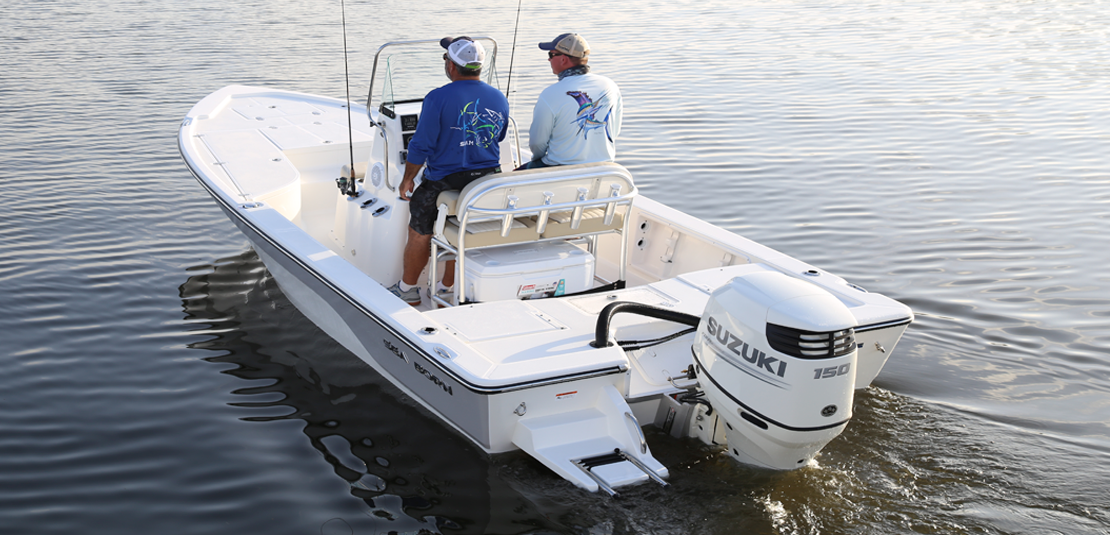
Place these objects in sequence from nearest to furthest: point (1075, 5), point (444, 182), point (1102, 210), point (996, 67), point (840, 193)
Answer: point (444, 182)
point (1102, 210)
point (840, 193)
point (996, 67)
point (1075, 5)

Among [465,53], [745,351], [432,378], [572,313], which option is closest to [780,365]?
[745,351]

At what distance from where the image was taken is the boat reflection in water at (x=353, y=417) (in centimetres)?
337

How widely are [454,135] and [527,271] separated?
705 millimetres

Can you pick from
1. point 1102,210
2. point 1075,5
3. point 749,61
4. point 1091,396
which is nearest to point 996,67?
point 749,61

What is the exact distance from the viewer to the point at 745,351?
9.92 ft

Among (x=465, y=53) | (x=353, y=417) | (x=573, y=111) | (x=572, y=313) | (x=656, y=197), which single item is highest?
(x=465, y=53)

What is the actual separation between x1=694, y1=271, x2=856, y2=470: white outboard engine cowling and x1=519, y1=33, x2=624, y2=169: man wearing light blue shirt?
53.2 inches

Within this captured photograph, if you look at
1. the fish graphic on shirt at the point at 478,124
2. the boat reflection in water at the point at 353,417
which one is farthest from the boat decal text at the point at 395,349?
the fish graphic on shirt at the point at 478,124

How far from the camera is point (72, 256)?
232 inches

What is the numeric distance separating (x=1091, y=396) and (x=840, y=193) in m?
3.60

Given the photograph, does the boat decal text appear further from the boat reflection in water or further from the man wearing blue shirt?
the man wearing blue shirt

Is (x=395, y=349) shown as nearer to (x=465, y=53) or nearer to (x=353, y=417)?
(x=353, y=417)

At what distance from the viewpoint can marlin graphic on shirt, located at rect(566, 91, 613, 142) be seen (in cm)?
416

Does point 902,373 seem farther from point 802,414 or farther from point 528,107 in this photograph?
point 528,107
